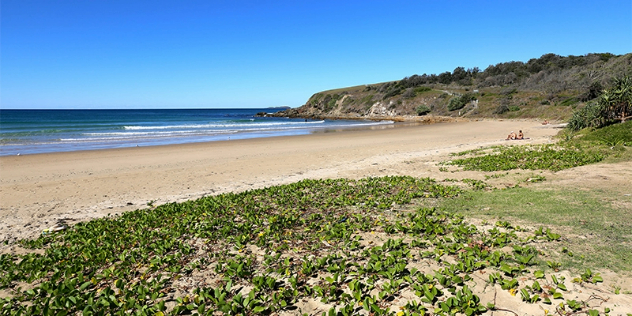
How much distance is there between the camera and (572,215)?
583cm

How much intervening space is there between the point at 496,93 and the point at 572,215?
197 feet

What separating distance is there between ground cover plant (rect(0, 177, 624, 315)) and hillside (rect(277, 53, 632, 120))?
38.1m

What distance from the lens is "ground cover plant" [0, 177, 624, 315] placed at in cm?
374

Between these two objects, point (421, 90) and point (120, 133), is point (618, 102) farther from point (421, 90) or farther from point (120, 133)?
point (421, 90)

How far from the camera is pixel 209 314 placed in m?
3.59

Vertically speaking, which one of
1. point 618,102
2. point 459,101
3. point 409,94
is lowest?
point 618,102

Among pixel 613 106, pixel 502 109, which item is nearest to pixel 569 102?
pixel 502 109

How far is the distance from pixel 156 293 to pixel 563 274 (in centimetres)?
483

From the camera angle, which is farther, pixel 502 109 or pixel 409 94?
pixel 409 94

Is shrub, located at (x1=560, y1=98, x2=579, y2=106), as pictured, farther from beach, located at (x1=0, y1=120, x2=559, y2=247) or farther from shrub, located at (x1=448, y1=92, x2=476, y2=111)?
beach, located at (x1=0, y1=120, x2=559, y2=247)

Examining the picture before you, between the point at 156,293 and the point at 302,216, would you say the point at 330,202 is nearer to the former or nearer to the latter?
the point at 302,216

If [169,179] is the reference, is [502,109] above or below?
above

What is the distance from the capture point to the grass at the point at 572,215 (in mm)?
4293

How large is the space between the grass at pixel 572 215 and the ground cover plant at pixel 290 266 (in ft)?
1.33
